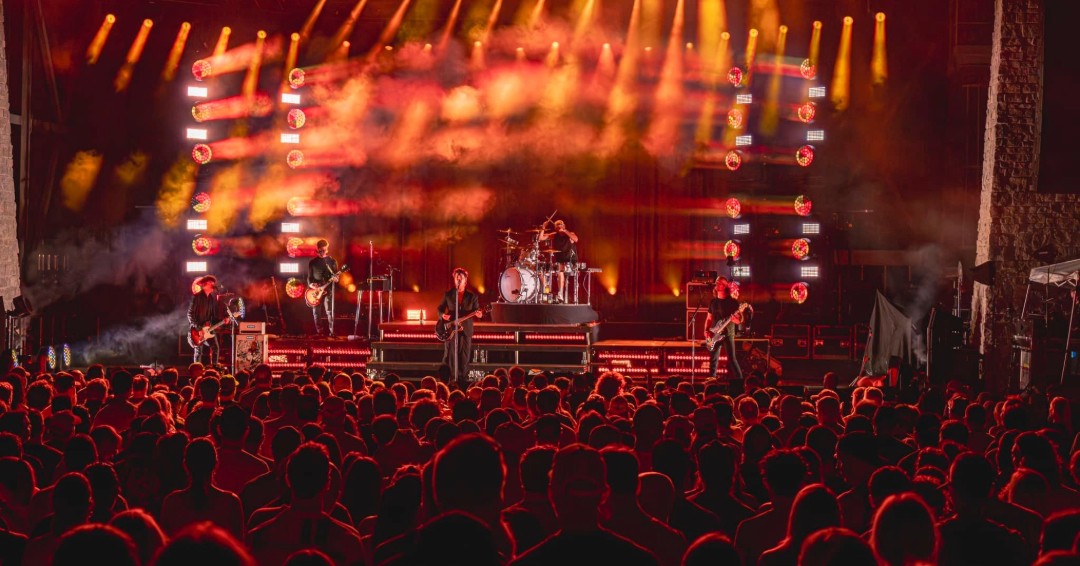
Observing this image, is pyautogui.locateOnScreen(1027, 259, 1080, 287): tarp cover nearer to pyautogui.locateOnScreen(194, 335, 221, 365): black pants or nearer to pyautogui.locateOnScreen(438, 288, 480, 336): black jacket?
pyautogui.locateOnScreen(438, 288, 480, 336): black jacket

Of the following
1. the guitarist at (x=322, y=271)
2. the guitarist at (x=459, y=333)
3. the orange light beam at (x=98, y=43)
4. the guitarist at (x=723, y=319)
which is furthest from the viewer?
the orange light beam at (x=98, y=43)

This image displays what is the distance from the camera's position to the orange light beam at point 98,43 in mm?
21969

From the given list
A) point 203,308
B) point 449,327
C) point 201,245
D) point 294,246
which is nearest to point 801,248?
point 449,327

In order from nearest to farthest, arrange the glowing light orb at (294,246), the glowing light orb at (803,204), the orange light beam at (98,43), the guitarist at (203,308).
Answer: the guitarist at (203,308) → the glowing light orb at (803,204) → the orange light beam at (98,43) → the glowing light orb at (294,246)

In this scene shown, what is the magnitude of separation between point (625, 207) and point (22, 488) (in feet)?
63.0

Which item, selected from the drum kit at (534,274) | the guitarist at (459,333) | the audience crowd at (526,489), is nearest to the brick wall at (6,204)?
the guitarist at (459,333)

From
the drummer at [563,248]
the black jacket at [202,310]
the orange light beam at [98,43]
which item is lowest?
the black jacket at [202,310]

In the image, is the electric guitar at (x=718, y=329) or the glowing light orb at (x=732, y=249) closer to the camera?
the electric guitar at (x=718, y=329)

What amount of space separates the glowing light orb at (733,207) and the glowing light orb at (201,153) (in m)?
12.7

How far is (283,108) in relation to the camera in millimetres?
22734

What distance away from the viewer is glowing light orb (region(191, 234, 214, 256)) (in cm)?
2212

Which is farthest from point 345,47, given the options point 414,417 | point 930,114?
point 414,417

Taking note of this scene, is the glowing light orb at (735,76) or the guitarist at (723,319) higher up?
the glowing light orb at (735,76)

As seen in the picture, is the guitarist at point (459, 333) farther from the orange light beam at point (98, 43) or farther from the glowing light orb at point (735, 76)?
the orange light beam at point (98, 43)
